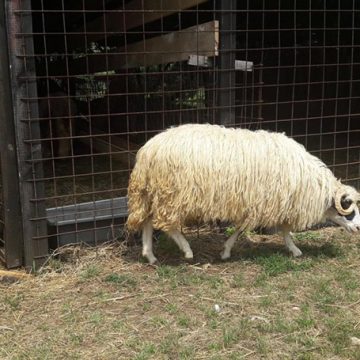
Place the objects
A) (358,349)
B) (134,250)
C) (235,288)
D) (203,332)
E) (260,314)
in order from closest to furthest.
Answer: (358,349) < (203,332) < (260,314) < (235,288) < (134,250)

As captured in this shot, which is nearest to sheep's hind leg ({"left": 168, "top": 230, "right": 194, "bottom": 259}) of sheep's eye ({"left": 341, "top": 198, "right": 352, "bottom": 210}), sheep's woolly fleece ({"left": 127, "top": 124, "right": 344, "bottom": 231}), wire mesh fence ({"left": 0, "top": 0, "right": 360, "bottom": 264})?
sheep's woolly fleece ({"left": 127, "top": 124, "right": 344, "bottom": 231})

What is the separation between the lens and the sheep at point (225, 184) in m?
4.32

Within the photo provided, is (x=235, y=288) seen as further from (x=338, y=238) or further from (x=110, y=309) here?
(x=338, y=238)

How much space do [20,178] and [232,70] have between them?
2209 mm


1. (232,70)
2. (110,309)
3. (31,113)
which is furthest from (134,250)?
(232,70)

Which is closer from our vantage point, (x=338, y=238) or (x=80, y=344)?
(x=80, y=344)

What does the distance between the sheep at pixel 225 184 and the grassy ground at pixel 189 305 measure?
1.15 feet

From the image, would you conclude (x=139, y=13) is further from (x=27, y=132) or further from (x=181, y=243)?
(x=181, y=243)

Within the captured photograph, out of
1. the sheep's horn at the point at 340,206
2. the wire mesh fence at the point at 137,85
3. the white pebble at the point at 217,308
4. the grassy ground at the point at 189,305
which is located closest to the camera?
the grassy ground at the point at 189,305

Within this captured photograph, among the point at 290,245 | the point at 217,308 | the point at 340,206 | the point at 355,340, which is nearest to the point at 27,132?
the point at 217,308

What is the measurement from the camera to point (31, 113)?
4355 millimetres

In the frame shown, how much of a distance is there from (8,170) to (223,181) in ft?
5.65

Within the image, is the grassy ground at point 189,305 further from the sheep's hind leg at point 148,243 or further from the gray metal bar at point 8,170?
the gray metal bar at point 8,170

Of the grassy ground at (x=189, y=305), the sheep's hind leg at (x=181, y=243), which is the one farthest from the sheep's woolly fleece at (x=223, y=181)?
the grassy ground at (x=189, y=305)
